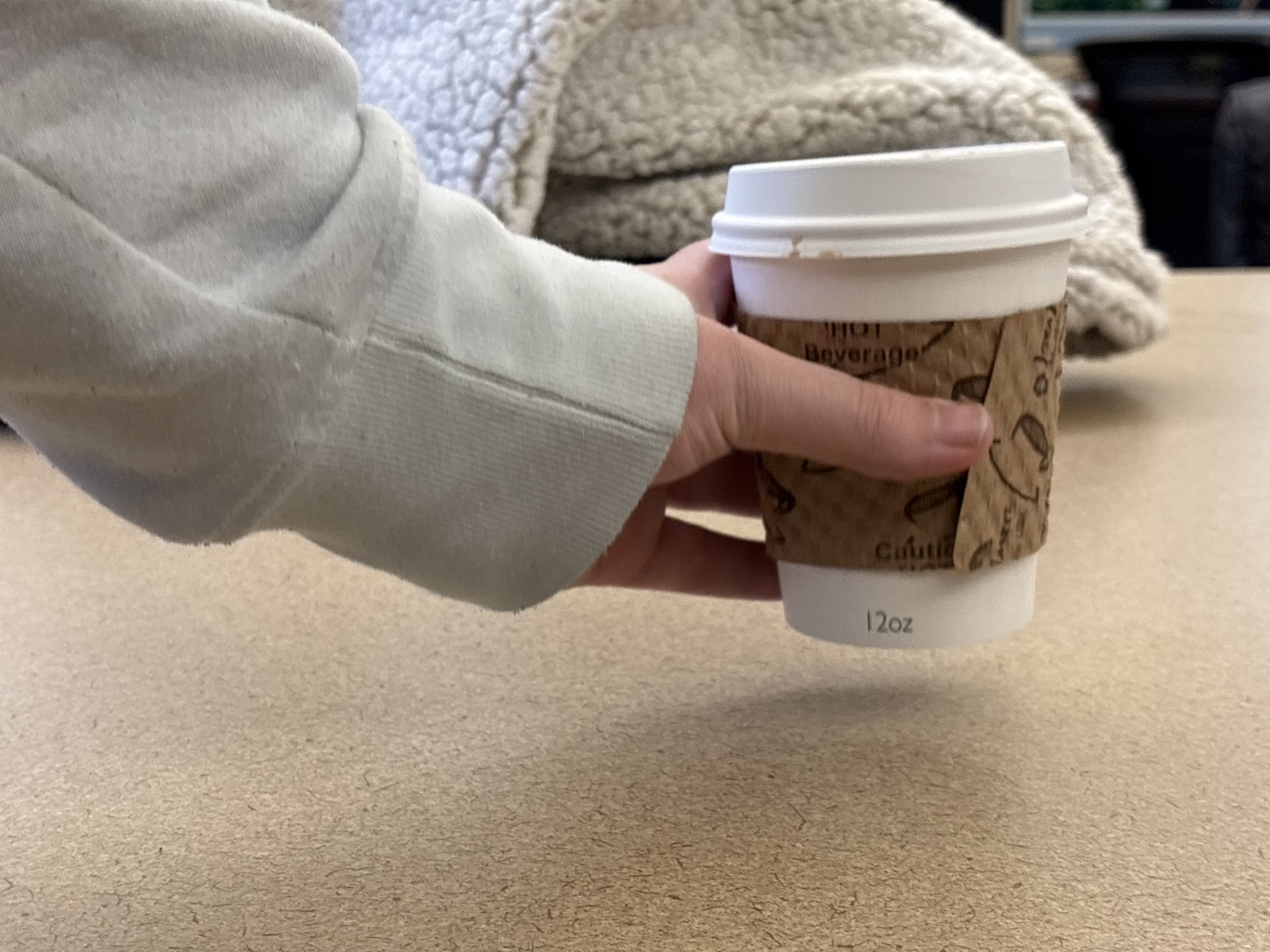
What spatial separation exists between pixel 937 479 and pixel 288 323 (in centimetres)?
25

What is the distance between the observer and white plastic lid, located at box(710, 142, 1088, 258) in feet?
1.46

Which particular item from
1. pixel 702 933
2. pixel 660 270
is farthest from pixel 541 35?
pixel 702 933

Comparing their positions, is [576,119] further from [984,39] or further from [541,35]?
[984,39]

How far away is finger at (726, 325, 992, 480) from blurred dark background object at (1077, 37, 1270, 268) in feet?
8.00

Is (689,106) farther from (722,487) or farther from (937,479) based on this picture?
(937,479)

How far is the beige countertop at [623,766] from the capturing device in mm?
404

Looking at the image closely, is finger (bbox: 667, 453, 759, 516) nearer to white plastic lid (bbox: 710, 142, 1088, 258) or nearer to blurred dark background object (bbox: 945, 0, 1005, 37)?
white plastic lid (bbox: 710, 142, 1088, 258)

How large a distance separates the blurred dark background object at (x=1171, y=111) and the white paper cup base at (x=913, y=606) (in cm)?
240

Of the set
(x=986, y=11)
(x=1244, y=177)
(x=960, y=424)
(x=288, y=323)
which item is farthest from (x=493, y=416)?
(x=986, y=11)

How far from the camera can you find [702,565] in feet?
1.99

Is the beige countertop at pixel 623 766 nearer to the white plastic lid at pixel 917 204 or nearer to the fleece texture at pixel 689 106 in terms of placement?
the white plastic lid at pixel 917 204

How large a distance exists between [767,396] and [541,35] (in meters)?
0.50

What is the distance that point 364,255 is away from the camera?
0.39 metres

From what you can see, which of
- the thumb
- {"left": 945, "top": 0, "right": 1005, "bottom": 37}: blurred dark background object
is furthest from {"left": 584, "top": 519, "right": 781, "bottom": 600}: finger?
{"left": 945, "top": 0, "right": 1005, "bottom": 37}: blurred dark background object
